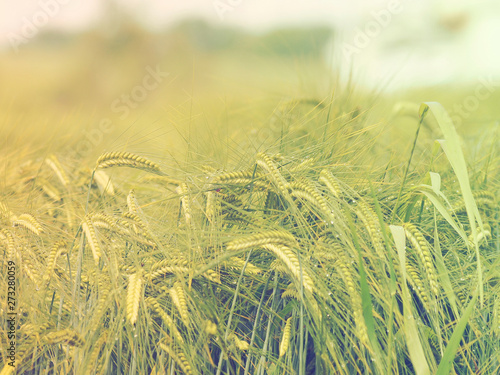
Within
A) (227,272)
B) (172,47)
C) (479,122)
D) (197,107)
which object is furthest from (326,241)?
(172,47)

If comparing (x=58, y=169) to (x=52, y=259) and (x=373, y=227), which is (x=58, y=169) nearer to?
(x=52, y=259)

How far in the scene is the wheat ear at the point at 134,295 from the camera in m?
0.40

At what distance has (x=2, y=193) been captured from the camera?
28.7 inches

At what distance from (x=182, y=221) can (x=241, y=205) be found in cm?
8

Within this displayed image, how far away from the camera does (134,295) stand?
0.43m

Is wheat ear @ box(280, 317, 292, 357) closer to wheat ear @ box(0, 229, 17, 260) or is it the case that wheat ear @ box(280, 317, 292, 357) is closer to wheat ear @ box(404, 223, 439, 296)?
wheat ear @ box(404, 223, 439, 296)

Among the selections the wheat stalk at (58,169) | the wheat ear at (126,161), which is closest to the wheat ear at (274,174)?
the wheat ear at (126,161)

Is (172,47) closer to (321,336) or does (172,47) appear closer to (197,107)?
(197,107)

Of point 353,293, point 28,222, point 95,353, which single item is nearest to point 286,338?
point 353,293

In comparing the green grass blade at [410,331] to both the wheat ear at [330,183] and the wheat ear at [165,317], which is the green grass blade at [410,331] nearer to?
the wheat ear at [330,183]

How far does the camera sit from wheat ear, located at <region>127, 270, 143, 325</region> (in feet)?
1.33

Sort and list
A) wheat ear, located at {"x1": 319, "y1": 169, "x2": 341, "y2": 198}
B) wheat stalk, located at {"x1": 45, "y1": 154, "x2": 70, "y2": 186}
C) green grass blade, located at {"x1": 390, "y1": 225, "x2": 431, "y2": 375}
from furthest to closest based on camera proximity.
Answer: wheat stalk, located at {"x1": 45, "y1": 154, "x2": 70, "y2": 186} → wheat ear, located at {"x1": 319, "y1": 169, "x2": 341, "y2": 198} → green grass blade, located at {"x1": 390, "y1": 225, "x2": 431, "y2": 375}

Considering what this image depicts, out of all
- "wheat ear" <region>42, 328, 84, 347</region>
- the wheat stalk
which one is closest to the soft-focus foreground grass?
"wheat ear" <region>42, 328, 84, 347</region>

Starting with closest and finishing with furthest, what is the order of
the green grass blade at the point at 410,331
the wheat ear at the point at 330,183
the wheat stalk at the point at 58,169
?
the green grass blade at the point at 410,331 → the wheat ear at the point at 330,183 → the wheat stalk at the point at 58,169
